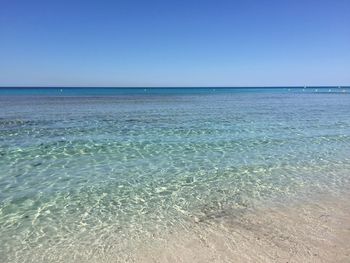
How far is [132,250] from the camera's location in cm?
523

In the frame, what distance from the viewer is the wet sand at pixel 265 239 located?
16.4ft

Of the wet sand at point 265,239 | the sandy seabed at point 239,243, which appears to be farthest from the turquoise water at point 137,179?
the wet sand at point 265,239

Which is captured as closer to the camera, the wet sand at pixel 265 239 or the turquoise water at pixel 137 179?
the wet sand at pixel 265 239

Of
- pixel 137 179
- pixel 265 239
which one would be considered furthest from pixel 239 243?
pixel 137 179

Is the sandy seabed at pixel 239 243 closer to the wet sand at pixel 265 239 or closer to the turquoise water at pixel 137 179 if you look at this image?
the wet sand at pixel 265 239

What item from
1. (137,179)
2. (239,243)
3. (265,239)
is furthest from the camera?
(137,179)

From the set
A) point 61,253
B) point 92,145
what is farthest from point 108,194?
point 92,145

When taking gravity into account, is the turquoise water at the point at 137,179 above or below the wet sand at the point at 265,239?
below

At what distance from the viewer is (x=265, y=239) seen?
553cm

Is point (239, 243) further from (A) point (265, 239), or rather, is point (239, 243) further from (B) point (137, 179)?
(B) point (137, 179)

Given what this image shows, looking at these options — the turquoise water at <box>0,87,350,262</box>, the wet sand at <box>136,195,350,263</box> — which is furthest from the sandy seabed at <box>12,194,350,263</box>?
the turquoise water at <box>0,87,350,262</box>

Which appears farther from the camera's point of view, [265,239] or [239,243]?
[265,239]

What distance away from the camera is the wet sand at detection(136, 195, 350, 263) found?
501 centimetres

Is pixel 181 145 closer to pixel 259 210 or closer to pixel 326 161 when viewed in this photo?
pixel 326 161
